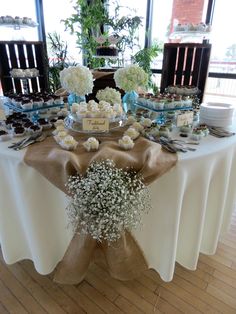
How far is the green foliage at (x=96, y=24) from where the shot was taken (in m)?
3.54

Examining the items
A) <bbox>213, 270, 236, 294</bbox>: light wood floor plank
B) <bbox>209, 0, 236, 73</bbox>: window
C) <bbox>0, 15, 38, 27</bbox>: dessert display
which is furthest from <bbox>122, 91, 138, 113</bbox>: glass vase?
<bbox>209, 0, 236, 73</bbox>: window

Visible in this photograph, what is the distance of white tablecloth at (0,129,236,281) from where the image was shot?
3.03 ft

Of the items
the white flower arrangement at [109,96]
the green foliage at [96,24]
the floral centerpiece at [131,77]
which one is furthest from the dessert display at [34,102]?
the green foliage at [96,24]

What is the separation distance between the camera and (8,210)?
108 centimetres

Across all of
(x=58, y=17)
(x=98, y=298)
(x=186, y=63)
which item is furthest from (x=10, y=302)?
(x=58, y=17)

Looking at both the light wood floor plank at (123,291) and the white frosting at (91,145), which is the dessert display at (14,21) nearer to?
the white frosting at (91,145)

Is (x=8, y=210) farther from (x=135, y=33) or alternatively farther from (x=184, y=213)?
(x=135, y=33)

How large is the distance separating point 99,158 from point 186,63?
1.62 meters

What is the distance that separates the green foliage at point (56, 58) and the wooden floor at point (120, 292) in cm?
299

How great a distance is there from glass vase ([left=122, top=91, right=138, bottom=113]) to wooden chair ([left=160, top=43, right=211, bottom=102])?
0.82 m

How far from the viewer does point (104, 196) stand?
29.8 inches

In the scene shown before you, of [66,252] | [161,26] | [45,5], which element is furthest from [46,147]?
[45,5]

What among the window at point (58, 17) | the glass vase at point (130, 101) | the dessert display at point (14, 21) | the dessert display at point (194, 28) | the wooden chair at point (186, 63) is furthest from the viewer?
the window at point (58, 17)

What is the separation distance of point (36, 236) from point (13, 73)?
1668 mm
